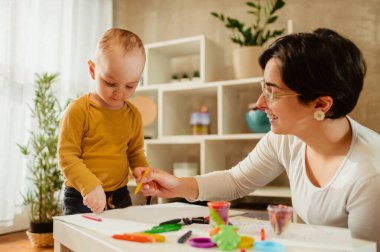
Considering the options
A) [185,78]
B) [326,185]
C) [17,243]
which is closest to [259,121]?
[185,78]

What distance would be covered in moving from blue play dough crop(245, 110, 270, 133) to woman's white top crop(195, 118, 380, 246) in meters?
1.13

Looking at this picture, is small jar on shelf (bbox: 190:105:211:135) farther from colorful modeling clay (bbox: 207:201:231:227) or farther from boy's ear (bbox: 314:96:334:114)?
colorful modeling clay (bbox: 207:201:231:227)

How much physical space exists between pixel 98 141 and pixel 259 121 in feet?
4.77

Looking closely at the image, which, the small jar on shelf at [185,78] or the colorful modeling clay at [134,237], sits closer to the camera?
the colorful modeling clay at [134,237]

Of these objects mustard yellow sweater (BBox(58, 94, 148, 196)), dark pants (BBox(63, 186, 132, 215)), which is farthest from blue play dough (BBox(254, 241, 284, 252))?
dark pants (BBox(63, 186, 132, 215))

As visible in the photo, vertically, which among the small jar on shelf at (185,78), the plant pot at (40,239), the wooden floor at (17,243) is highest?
the small jar on shelf at (185,78)

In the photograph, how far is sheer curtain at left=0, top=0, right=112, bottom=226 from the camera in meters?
2.79

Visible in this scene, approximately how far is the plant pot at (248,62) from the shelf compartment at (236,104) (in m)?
0.08

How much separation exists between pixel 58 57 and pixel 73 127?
6.84 ft

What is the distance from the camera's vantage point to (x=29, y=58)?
3.00 metres

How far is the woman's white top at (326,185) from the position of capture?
100 centimetres

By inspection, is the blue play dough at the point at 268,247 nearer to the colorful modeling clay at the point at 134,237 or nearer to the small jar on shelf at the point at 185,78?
the colorful modeling clay at the point at 134,237

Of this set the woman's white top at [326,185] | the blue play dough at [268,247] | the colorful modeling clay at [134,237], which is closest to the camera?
the blue play dough at [268,247]

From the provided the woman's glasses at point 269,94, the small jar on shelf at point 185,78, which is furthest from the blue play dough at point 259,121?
the woman's glasses at point 269,94
